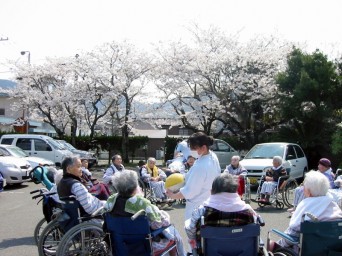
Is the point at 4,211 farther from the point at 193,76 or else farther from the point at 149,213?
the point at 193,76

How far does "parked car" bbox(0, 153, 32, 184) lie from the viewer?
45.2 feet

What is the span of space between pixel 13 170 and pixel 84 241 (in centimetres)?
987

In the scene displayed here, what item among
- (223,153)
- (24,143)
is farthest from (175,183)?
(24,143)

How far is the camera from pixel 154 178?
10.6m

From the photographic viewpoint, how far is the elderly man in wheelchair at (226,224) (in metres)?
3.74

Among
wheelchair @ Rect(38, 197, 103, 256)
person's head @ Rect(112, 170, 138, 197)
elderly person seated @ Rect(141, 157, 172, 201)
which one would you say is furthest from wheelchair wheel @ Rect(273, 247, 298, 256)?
elderly person seated @ Rect(141, 157, 172, 201)

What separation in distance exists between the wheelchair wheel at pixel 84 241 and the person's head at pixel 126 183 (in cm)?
65

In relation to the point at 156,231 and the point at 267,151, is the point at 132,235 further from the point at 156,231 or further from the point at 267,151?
the point at 267,151

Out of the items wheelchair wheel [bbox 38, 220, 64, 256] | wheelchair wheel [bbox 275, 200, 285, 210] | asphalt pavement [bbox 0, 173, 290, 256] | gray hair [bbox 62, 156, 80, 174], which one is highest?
gray hair [bbox 62, 156, 80, 174]

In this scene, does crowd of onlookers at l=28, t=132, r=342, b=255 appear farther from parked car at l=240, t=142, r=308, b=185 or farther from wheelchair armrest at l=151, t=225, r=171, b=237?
parked car at l=240, t=142, r=308, b=185

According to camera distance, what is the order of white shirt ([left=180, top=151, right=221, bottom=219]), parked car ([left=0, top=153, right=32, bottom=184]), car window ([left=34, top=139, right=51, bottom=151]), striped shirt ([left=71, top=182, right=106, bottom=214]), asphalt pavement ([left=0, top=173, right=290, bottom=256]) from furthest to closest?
car window ([left=34, top=139, right=51, bottom=151])
parked car ([left=0, top=153, right=32, bottom=184])
asphalt pavement ([left=0, top=173, right=290, bottom=256])
striped shirt ([left=71, top=182, right=106, bottom=214])
white shirt ([left=180, top=151, right=221, bottom=219])

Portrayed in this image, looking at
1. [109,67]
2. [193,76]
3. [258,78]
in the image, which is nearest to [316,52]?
[258,78]

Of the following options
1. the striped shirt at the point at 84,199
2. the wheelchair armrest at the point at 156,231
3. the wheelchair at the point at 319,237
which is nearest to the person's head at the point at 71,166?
the striped shirt at the point at 84,199

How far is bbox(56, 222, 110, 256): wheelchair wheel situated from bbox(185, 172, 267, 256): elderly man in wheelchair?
4.47 feet
